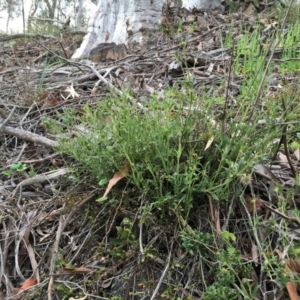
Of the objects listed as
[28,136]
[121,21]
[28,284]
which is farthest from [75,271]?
[121,21]

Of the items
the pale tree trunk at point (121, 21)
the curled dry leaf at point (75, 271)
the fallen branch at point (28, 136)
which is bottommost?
the curled dry leaf at point (75, 271)

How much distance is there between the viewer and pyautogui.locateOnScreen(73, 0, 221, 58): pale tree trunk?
4.42 metres

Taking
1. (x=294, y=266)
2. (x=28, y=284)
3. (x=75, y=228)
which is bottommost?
(x=28, y=284)

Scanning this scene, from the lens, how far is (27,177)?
2.10 meters

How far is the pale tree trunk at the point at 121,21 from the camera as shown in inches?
174

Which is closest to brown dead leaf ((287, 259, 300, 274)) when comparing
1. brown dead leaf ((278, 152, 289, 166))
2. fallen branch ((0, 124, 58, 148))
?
brown dead leaf ((278, 152, 289, 166))

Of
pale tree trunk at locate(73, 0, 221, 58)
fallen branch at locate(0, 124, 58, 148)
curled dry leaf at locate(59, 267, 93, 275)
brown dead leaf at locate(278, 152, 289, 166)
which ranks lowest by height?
curled dry leaf at locate(59, 267, 93, 275)

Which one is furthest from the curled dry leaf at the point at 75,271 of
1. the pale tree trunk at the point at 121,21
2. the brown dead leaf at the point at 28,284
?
the pale tree trunk at the point at 121,21

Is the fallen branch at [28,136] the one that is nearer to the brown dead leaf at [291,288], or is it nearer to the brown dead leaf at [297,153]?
the brown dead leaf at [297,153]

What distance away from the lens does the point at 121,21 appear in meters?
4.55

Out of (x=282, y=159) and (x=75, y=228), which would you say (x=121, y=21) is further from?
(x=75, y=228)

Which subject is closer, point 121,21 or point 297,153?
point 297,153

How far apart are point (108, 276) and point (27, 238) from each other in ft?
1.39

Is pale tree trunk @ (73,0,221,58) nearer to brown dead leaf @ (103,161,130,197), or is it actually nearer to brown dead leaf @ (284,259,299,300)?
brown dead leaf @ (103,161,130,197)
